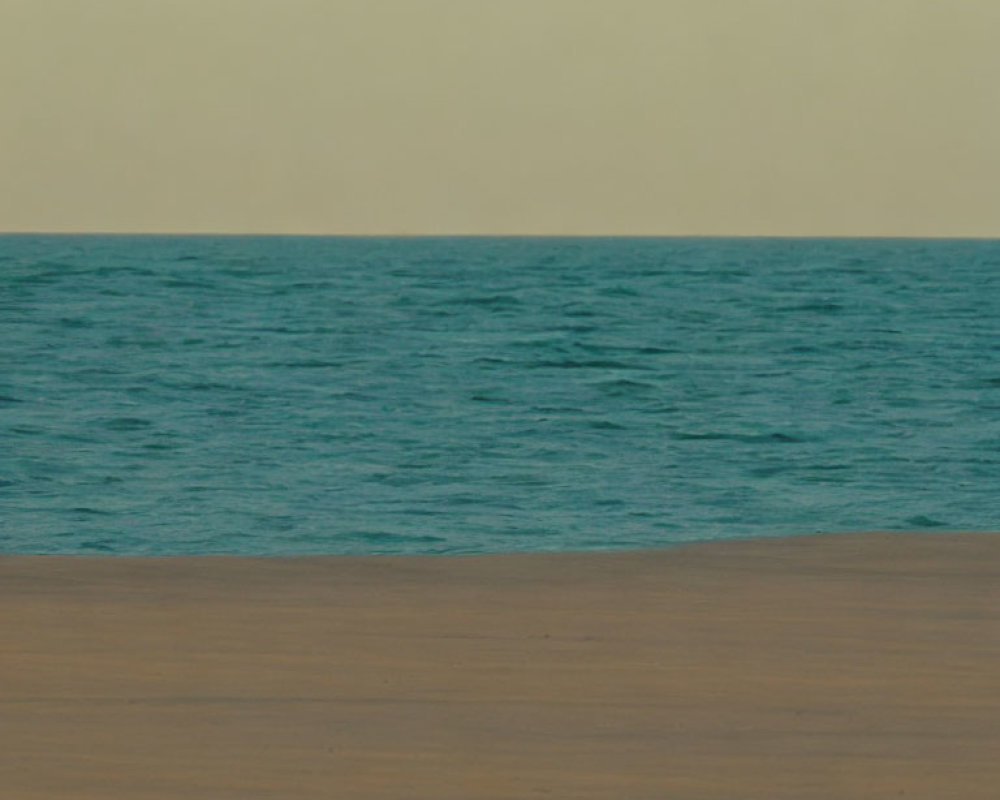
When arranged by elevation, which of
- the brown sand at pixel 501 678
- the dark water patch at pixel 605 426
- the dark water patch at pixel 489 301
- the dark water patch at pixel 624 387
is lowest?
the dark water patch at pixel 489 301

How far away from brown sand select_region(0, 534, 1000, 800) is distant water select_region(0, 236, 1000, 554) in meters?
3.56

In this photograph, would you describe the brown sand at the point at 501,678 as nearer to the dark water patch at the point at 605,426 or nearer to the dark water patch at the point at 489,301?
the dark water patch at the point at 605,426

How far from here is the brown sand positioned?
475 cm

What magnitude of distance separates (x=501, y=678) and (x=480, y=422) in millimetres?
14525

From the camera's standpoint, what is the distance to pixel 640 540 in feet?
37.9

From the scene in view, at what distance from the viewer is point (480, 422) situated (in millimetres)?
20359

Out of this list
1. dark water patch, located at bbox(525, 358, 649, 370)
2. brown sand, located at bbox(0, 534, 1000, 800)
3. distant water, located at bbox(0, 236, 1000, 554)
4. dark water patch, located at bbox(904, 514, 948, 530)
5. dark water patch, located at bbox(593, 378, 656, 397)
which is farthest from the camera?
dark water patch, located at bbox(525, 358, 649, 370)

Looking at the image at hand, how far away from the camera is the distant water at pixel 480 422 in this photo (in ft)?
42.0

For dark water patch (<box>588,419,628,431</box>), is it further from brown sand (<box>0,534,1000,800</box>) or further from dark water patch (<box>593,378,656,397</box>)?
brown sand (<box>0,534,1000,800</box>)

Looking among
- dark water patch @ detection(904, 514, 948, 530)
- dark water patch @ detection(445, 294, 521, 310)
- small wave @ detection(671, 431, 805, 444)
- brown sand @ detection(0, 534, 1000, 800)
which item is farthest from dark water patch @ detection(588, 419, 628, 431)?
dark water patch @ detection(445, 294, 521, 310)

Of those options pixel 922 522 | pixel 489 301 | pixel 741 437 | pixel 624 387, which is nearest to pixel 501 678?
pixel 922 522

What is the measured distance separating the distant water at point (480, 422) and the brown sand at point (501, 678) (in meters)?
3.56

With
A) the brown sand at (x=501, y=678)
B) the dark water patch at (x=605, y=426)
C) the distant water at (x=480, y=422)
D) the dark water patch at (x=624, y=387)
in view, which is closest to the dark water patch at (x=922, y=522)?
the distant water at (x=480, y=422)

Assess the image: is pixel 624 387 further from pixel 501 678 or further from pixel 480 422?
pixel 501 678
